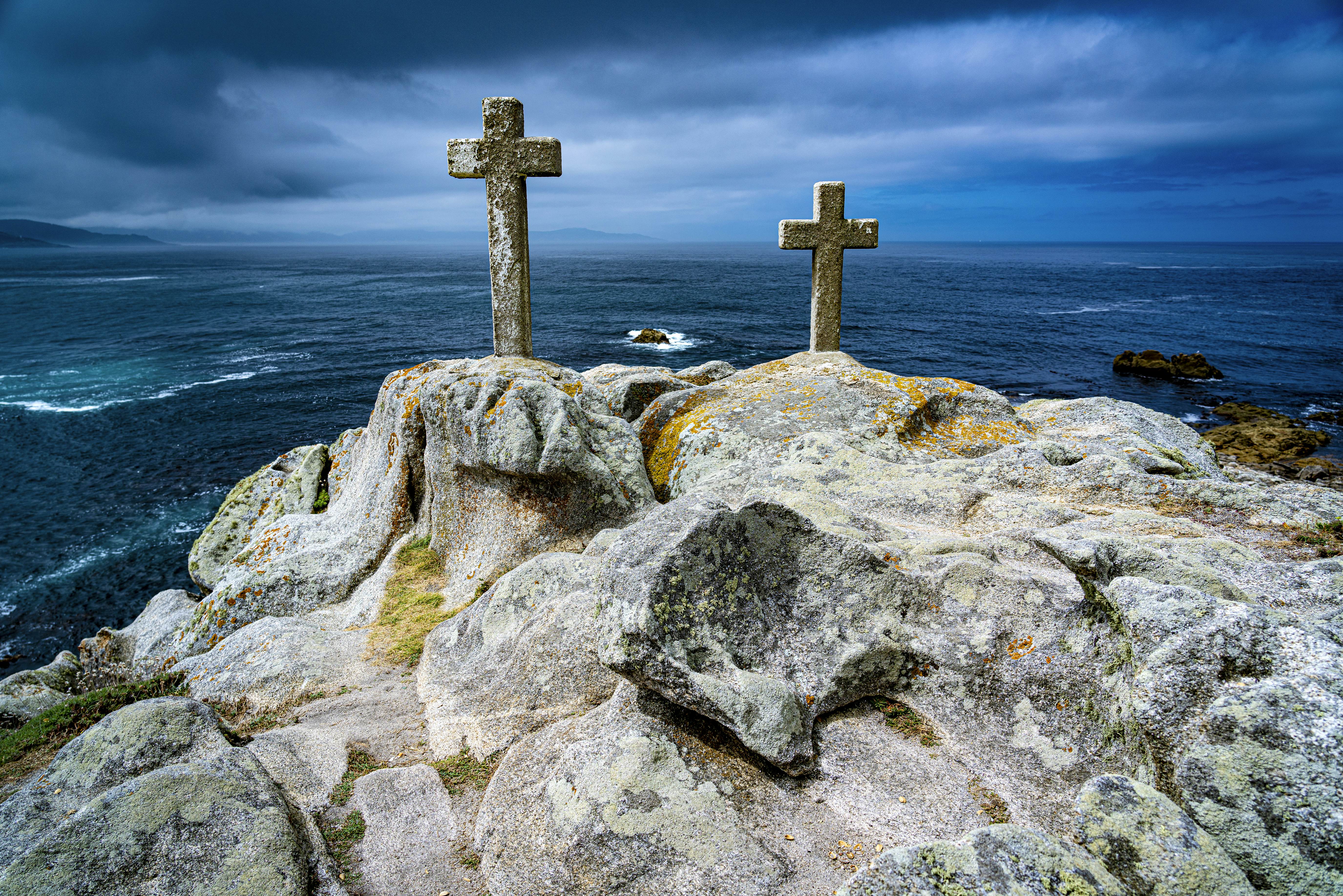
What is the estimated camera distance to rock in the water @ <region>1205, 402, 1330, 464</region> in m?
28.8

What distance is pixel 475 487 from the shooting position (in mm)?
10125

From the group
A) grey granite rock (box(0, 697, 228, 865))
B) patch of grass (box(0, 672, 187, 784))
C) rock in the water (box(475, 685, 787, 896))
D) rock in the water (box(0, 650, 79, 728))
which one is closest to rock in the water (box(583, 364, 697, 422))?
patch of grass (box(0, 672, 187, 784))

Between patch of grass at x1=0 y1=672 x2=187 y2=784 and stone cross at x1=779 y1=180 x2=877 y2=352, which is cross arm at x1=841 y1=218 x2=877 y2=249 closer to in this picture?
stone cross at x1=779 y1=180 x2=877 y2=352

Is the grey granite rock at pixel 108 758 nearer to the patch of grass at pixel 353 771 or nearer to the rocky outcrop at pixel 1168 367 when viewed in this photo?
the patch of grass at pixel 353 771

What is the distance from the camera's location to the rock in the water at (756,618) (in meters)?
4.72

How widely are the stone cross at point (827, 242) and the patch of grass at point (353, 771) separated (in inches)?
452

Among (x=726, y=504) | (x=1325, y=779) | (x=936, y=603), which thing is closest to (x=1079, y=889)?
(x=1325, y=779)

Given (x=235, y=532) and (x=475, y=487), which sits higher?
(x=475, y=487)

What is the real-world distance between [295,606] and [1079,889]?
10220 mm

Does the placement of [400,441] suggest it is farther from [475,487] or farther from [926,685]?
[926,685]

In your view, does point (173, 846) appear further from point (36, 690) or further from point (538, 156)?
point (538, 156)

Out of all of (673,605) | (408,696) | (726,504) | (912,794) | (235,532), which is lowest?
(235,532)

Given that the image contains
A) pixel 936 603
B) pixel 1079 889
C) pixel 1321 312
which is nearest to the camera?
pixel 1079 889

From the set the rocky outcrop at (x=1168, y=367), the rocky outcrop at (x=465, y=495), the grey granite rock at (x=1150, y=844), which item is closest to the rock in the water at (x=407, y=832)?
the grey granite rock at (x=1150, y=844)
